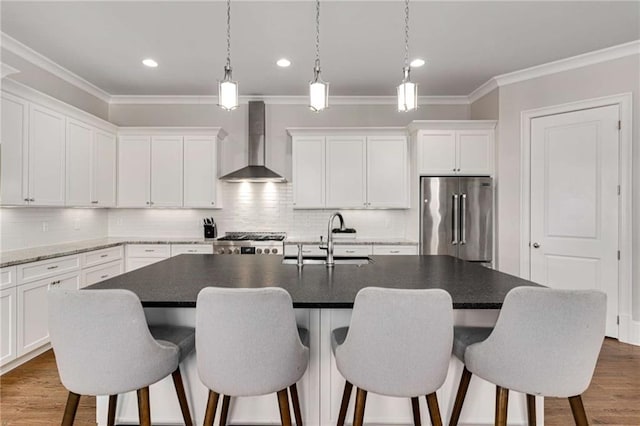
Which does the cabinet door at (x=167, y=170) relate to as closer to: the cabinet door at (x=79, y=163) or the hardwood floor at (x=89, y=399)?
the cabinet door at (x=79, y=163)

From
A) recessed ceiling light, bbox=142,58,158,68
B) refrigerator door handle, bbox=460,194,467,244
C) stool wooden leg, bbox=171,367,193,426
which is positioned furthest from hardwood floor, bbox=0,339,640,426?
recessed ceiling light, bbox=142,58,158,68

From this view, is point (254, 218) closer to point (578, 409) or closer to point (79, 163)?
point (79, 163)

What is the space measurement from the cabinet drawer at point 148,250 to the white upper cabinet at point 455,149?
331 centimetres

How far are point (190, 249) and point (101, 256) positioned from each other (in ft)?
3.10

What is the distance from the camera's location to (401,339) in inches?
54.4

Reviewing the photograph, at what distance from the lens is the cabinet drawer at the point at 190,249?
4.35 metres

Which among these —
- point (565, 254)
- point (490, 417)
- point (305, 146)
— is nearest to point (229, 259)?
point (490, 417)

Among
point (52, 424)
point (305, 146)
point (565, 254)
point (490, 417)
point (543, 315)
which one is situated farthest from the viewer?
point (305, 146)

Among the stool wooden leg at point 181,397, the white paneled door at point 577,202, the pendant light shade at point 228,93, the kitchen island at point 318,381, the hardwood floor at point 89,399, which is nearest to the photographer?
the stool wooden leg at point 181,397

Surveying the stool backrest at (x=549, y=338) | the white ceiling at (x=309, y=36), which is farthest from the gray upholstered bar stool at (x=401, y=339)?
the white ceiling at (x=309, y=36)

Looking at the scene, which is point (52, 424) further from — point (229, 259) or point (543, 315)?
point (543, 315)

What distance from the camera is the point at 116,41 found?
127 inches

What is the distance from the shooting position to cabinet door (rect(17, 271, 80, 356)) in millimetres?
2777

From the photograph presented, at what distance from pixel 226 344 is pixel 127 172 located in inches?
157
